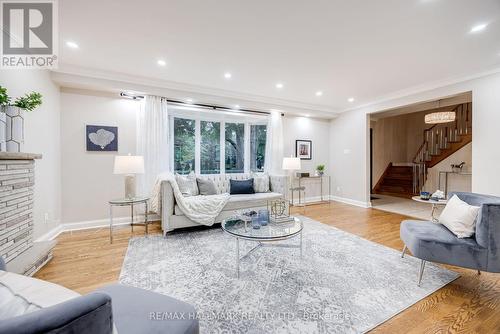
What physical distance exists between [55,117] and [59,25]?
163cm

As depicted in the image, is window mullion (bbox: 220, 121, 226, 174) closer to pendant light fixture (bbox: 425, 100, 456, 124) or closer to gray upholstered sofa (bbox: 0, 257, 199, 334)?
gray upholstered sofa (bbox: 0, 257, 199, 334)

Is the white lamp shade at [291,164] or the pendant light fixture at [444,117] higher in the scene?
the pendant light fixture at [444,117]

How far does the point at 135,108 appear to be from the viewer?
156 inches

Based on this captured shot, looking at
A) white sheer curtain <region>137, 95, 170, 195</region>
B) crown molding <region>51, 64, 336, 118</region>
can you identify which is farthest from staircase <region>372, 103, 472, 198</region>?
white sheer curtain <region>137, 95, 170, 195</region>

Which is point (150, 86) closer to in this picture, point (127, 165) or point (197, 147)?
point (197, 147)

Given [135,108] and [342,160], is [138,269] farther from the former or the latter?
[342,160]

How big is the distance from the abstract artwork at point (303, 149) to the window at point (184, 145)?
2.78 metres

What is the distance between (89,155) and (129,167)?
109cm

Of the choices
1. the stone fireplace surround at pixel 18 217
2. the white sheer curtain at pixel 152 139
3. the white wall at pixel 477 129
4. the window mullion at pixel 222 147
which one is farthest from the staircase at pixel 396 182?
the stone fireplace surround at pixel 18 217

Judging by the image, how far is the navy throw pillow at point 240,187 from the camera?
4.33 m

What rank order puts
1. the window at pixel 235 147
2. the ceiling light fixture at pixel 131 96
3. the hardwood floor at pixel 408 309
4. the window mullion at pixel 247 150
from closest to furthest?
the hardwood floor at pixel 408 309 → the ceiling light fixture at pixel 131 96 → the window at pixel 235 147 → the window mullion at pixel 247 150

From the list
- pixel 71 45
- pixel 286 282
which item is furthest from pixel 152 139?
pixel 286 282

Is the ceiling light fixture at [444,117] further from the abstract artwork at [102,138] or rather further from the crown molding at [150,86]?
the abstract artwork at [102,138]

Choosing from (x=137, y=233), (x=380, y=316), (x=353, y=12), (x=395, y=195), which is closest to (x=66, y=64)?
(x=137, y=233)
